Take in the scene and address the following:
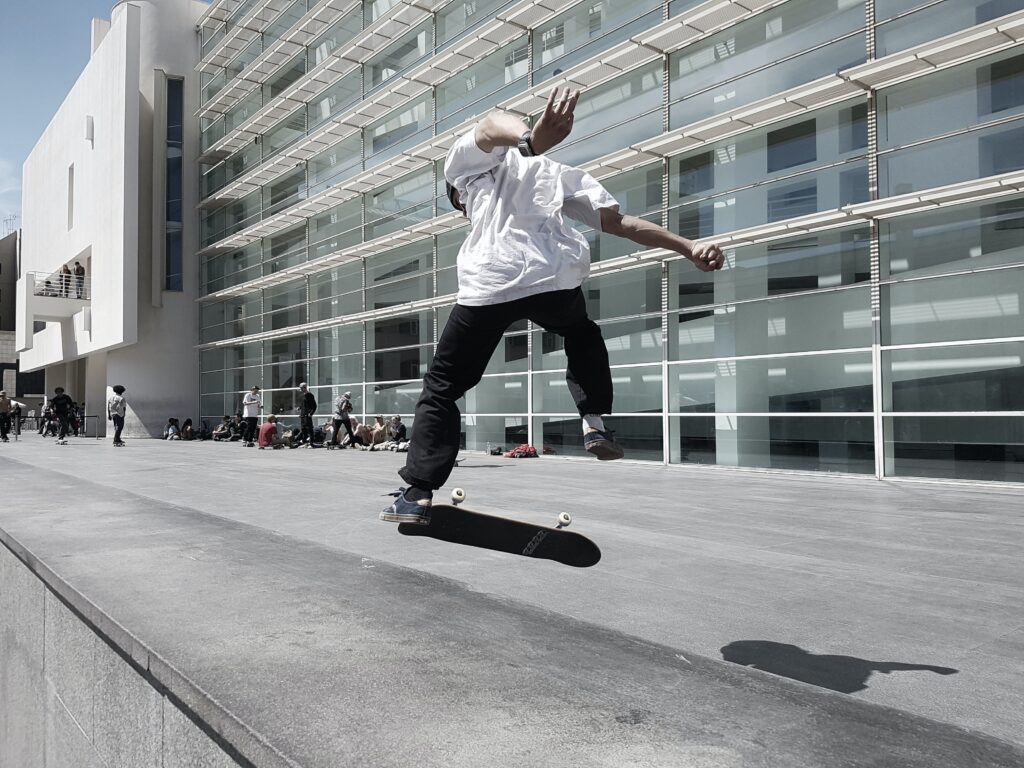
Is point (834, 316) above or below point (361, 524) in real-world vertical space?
above

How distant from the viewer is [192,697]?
8.07 ft

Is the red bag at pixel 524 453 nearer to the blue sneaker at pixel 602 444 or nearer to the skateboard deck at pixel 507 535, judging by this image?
the skateboard deck at pixel 507 535

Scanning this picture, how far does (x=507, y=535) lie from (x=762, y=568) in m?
2.71

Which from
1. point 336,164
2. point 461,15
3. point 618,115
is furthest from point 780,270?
point 336,164

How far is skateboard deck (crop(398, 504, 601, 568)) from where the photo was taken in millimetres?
3129

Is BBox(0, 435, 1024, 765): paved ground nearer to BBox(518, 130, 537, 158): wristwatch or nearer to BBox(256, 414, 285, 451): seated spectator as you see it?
BBox(518, 130, 537, 158): wristwatch

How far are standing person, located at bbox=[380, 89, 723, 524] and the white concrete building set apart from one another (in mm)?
31913

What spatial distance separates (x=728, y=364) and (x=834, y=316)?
2.24 m

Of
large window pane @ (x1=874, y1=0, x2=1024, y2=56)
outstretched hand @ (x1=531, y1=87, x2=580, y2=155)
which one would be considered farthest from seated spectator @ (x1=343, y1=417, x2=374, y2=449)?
outstretched hand @ (x1=531, y1=87, x2=580, y2=155)

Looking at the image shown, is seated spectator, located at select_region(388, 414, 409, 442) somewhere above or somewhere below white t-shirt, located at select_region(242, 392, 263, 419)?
below

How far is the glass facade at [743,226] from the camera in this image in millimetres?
11766

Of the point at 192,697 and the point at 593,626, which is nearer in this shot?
the point at 192,697

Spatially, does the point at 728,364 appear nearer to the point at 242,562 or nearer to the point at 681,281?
the point at 681,281

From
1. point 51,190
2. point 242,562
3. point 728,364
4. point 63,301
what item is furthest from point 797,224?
point 51,190
